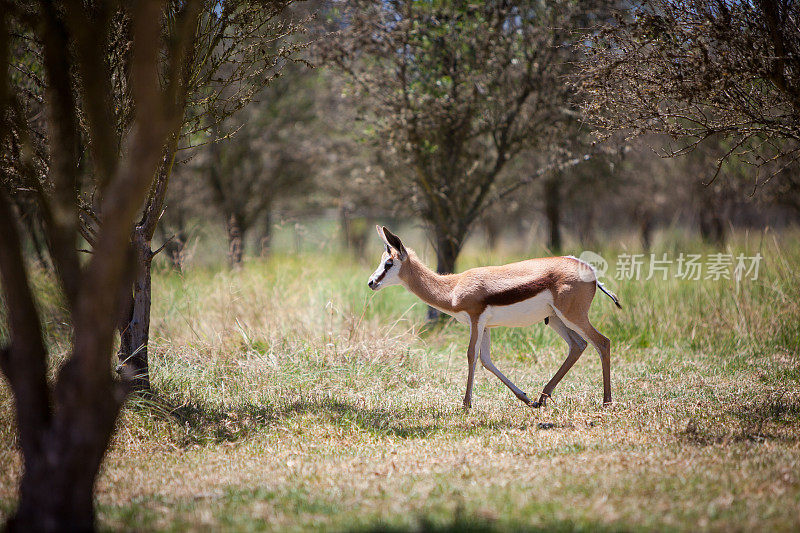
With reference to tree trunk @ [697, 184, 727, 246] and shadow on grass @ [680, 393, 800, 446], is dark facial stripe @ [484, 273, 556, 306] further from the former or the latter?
tree trunk @ [697, 184, 727, 246]

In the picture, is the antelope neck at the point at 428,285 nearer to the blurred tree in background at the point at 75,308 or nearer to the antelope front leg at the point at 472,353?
the antelope front leg at the point at 472,353

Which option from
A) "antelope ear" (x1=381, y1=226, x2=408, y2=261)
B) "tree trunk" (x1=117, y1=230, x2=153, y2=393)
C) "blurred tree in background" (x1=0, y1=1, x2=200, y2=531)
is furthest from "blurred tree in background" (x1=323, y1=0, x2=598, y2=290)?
"blurred tree in background" (x1=0, y1=1, x2=200, y2=531)

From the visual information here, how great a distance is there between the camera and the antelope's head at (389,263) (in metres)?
7.07

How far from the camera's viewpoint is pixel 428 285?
715 centimetres

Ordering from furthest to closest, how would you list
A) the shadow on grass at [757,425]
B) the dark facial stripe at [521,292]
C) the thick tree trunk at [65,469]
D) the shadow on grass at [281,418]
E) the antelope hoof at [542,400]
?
the antelope hoof at [542,400], the dark facial stripe at [521,292], the shadow on grass at [281,418], the shadow on grass at [757,425], the thick tree trunk at [65,469]

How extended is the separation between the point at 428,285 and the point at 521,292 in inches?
39.8

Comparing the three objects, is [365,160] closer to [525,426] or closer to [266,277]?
[266,277]

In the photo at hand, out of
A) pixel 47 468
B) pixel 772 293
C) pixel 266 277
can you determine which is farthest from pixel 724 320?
pixel 47 468

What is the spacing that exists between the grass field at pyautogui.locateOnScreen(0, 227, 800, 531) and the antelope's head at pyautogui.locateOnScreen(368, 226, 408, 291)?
1.34m

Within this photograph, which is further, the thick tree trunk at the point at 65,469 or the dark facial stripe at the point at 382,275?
the dark facial stripe at the point at 382,275

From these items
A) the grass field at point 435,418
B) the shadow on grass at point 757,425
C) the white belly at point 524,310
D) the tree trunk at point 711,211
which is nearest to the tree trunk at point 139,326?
the grass field at point 435,418

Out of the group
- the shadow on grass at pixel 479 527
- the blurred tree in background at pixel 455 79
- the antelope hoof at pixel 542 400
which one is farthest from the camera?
the blurred tree in background at pixel 455 79

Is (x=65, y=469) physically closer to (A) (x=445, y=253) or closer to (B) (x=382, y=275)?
(B) (x=382, y=275)

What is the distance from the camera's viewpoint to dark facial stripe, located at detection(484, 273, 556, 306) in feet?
22.4
